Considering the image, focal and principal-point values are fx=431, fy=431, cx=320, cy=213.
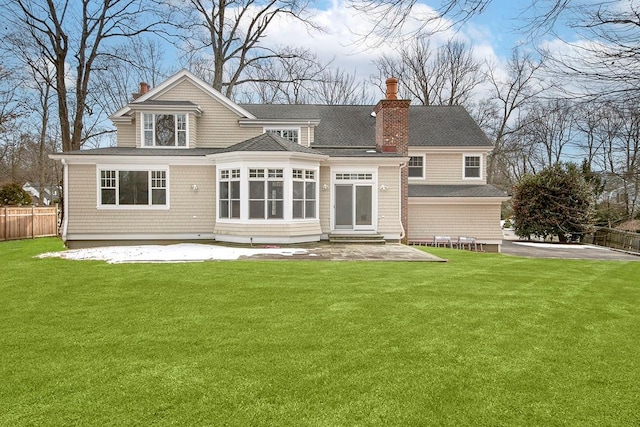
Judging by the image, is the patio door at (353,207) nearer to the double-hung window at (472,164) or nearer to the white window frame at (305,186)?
the white window frame at (305,186)

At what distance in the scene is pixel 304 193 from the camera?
16203 mm

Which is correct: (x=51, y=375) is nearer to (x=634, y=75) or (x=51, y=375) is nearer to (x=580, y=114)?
(x=580, y=114)

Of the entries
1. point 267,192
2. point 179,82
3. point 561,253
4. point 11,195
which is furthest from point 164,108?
point 561,253

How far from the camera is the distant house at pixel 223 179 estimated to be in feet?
51.8

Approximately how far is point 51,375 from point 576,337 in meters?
5.78

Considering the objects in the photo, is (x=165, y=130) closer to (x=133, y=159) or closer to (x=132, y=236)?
(x=133, y=159)

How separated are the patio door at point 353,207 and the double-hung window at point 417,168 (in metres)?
6.81

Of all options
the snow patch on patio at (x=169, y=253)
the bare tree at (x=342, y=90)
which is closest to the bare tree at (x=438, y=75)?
the bare tree at (x=342, y=90)

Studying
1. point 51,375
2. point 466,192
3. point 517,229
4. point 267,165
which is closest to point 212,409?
point 51,375

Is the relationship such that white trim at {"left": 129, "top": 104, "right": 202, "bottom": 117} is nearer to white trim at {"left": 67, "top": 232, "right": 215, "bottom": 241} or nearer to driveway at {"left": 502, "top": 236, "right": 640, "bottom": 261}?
white trim at {"left": 67, "top": 232, "right": 215, "bottom": 241}

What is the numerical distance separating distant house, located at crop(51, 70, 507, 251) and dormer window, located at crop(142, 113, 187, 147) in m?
0.04

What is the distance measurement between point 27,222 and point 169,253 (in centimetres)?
1154

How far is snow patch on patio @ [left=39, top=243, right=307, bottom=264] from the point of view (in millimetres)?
11961

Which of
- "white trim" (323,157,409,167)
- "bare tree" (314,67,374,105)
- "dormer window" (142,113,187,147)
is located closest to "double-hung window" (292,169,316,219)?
"white trim" (323,157,409,167)
